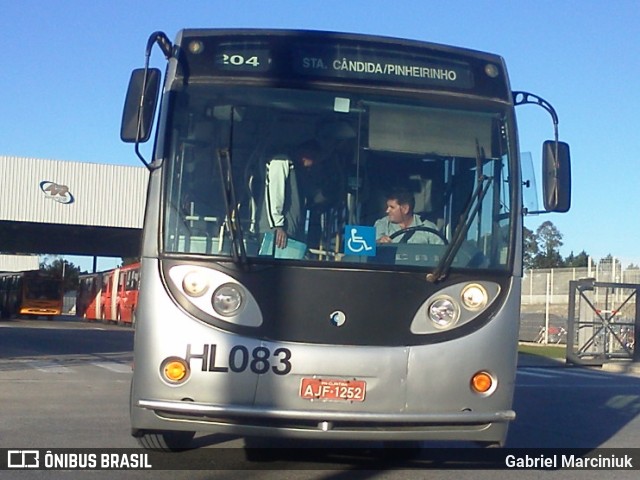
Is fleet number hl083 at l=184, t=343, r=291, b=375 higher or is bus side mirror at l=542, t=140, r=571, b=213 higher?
bus side mirror at l=542, t=140, r=571, b=213

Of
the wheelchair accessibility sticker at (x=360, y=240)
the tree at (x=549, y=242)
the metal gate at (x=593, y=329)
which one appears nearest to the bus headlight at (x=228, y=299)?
the wheelchair accessibility sticker at (x=360, y=240)

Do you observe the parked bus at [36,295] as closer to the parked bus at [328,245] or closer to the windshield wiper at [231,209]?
the parked bus at [328,245]

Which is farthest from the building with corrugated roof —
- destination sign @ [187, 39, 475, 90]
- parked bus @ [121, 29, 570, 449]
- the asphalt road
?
parked bus @ [121, 29, 570, 449]

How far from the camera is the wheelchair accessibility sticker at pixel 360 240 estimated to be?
7.46 meters

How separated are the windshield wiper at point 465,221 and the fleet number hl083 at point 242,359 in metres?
1.24

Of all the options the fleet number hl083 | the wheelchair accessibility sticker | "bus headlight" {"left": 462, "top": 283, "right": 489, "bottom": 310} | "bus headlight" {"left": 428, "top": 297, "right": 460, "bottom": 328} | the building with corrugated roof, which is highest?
the building with corrugated roof

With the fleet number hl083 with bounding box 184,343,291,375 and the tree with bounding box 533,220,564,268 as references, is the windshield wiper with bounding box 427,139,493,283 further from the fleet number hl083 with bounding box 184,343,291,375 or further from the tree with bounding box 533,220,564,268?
the tree with bounding box 533,220,564,268

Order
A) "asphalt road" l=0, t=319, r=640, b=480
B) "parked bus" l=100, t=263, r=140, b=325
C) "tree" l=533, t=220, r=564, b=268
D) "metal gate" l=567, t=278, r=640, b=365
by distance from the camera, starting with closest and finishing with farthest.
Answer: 1. "asphalt road" l=0, t=319, r=640, b=480
2. "metal gate" l=567, t=278, r=640, b=365
3. "parked bus" l=100, t=263, r=140, b=325
4. "tree" l=533, t=220, r=564, b=268

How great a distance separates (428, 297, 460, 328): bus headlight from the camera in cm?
736

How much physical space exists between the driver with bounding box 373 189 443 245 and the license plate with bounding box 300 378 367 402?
3.65 ft

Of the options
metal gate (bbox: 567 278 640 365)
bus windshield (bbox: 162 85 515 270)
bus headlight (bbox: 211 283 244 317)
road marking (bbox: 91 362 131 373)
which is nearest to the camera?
bus headlight (bbox: 211 283 244 317)

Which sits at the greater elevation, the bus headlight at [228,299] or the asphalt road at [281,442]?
the bus headlight at [228,299]

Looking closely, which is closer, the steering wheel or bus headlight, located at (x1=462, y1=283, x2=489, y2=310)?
bus headlight, located at (x1=462, y1=283, x2=489, y2=310)

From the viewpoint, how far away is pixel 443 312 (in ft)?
24.2
